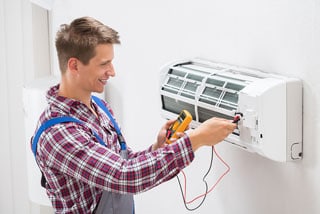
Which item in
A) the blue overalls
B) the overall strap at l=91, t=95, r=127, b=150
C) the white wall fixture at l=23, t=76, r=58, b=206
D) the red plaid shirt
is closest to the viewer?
the red plaid shirt

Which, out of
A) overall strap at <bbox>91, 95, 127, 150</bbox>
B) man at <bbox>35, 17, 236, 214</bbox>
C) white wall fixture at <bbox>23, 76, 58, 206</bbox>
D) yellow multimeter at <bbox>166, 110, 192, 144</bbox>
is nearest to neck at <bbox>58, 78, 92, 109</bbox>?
man at <bbox>35, 17, 236, 214</bbox>

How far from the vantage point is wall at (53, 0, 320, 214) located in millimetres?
1846

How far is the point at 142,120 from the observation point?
275 centimetres

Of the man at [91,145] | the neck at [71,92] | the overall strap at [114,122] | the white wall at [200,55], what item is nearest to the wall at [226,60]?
the white wall at [200,55]

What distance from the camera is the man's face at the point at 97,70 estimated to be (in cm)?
194

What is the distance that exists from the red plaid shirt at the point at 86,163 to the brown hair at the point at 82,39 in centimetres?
14

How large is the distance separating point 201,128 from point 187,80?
34 centimetres

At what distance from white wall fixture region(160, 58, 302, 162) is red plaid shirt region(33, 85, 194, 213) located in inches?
8.1

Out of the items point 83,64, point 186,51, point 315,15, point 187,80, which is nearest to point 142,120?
point 186,51

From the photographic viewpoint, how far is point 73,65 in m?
1.95

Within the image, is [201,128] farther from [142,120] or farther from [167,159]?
[142,120]

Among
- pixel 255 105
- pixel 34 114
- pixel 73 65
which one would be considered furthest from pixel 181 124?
pixel 34 114

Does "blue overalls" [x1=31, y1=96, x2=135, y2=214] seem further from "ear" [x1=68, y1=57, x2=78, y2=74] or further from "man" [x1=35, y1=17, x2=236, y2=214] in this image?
"ear" [x1=68, y1=57, x2=78, y2=74]

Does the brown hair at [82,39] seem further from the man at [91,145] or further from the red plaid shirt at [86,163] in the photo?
the red plaid shirt at [86,163]
